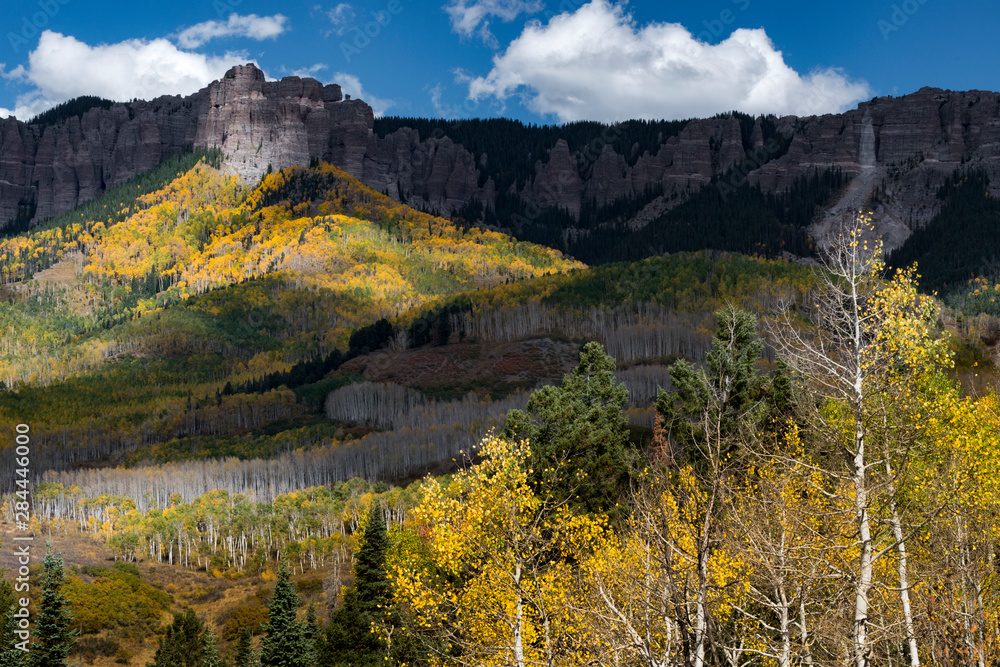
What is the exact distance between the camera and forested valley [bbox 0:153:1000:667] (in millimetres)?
13945

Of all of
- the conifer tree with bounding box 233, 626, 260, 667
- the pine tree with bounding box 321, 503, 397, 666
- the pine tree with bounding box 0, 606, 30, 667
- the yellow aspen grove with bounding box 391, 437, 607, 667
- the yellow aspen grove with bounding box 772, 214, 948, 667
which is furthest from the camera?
the conifer tree with bounding box 233, 626, 260, 667

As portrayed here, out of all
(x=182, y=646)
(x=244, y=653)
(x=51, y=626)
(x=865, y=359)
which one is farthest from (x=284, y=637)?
(x=865, y=359)

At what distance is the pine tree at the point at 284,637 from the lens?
40.7 metres

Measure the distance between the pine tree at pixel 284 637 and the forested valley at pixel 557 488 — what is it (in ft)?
0.49

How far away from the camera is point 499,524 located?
17.5 metres

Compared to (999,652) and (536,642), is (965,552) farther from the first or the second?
(536,642)

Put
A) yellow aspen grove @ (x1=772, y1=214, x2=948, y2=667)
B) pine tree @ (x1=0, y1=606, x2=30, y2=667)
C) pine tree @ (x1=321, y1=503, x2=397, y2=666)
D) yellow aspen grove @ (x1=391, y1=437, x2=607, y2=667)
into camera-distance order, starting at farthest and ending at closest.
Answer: pine tree @ (x1=321, y1=503, x2=397, y2=666), pine tree @ (x1=0, y1=606, x2=30, y2=667), yellow aspen grove @ (x1=391, y1=437, x2=607, y2=667), yellow aspen grove @ (x1=772, y1=214, x2=948, y2=667)

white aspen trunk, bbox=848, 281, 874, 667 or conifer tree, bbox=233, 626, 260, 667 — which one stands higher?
white aspen trunk, bbox=848, 281, 874, 667

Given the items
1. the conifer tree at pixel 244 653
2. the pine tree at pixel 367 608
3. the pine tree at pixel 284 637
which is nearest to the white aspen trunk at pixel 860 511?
the pine tree at pixel 367 608

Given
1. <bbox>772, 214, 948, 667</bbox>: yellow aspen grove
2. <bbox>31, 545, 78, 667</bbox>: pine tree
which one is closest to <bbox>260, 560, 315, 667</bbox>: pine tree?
<bbox>31, 545, 78, 667</bbox>: pine tree

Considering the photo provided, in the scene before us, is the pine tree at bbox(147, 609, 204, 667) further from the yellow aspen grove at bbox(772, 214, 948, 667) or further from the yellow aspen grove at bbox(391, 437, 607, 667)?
the yellow aspen grove at bbox(772, 214, 948, 667)

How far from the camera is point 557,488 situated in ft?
96.8

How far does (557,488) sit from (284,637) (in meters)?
20.6

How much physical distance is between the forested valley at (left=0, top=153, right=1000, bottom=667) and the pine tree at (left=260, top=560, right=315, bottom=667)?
150 mm
